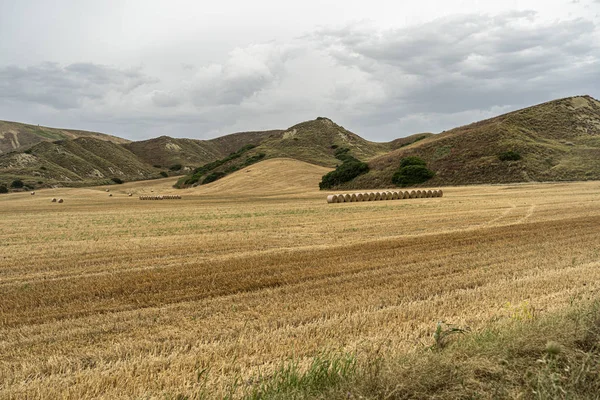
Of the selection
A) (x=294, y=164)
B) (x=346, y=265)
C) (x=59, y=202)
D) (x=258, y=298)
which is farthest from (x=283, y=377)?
(x=294, y=164)

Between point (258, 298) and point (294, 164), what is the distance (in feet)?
291

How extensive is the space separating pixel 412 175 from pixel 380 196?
2513cm

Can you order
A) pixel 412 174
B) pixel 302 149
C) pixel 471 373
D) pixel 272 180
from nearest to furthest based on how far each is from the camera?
pixel 471 373, pixel 412 174, pixel 272 180, pixel 302 149

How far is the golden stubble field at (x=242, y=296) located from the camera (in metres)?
5.85

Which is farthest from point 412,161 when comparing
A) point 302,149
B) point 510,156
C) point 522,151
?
point 302,149

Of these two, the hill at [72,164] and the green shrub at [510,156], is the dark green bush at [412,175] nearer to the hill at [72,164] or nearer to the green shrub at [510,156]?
the green shrub at [510,156]

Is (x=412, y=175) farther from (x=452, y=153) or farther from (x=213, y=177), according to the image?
(x=213, y=177)

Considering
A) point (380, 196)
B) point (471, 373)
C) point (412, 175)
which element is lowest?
point (471, 373)

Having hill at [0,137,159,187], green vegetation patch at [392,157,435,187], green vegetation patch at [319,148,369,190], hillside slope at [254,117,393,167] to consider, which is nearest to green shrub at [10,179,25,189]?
hill at [0,137,159,187]

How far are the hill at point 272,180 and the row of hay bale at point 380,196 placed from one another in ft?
100

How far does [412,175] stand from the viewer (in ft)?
220

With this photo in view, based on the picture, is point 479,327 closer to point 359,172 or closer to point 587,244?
point 587,244

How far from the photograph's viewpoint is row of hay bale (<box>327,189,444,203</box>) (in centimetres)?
4209

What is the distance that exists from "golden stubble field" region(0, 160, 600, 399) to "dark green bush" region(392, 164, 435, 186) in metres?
47.5
